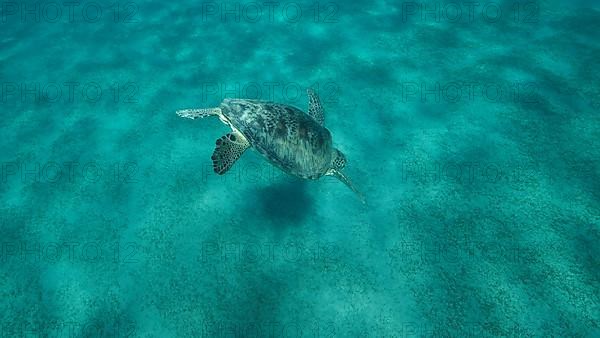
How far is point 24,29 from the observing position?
1320cm

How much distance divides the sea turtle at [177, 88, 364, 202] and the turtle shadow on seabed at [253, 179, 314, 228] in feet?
2.65

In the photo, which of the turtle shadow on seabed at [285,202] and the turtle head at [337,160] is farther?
the turtle shadow on seabed at [285,202]

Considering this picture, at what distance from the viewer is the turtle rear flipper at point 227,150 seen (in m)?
5.44

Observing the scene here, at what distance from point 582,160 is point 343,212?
5.09 metres

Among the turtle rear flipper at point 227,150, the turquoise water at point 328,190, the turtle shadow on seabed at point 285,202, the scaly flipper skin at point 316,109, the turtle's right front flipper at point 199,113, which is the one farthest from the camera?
the scaly flipper skin at point 316,109

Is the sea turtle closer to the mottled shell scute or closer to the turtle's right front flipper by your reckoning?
the mottled shell scute

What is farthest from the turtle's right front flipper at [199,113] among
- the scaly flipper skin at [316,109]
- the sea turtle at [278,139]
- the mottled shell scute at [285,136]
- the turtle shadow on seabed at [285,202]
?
the scaly flipper skin at [316,109]

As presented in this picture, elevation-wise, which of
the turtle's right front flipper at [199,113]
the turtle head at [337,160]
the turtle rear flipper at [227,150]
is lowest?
the turtle head at [337,160]

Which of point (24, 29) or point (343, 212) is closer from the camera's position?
point (343, 212)

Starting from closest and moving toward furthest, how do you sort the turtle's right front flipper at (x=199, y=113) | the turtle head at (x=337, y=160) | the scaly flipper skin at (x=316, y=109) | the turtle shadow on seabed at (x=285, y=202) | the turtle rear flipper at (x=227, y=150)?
the turtle rear flipper at (x=227, y=150), the turtle head at (x=337, y=160), the turtle shadow on seabed at (x=285, y=202), the turtle's right front flipper at (x=199, y=113), the scaly flipper skin at (x=316, y=109)

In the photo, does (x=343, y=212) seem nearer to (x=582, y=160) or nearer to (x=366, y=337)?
(x=366, y=337)

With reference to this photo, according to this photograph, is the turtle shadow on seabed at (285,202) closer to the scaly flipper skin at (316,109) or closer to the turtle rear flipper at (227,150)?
the turtle rear flipper at (227,150)

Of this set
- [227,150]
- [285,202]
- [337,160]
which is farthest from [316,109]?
[227,150]

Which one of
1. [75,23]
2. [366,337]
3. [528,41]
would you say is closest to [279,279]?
[366,337]
